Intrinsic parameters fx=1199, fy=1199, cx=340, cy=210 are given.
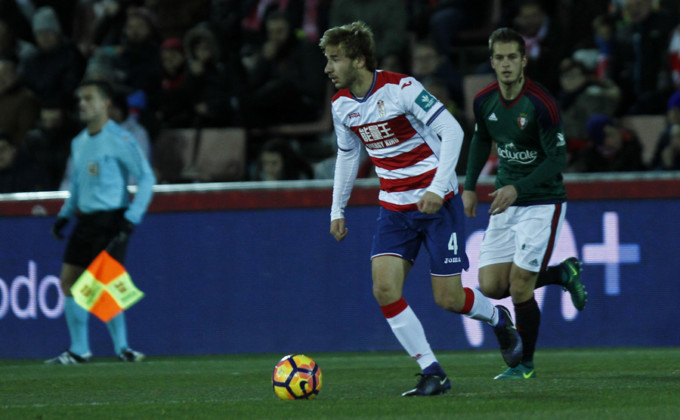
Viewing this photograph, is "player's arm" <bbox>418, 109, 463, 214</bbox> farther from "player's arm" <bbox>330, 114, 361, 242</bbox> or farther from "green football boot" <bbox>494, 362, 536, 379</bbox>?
"green football boot" <bbox>494, 362, 536, 379</bbox>

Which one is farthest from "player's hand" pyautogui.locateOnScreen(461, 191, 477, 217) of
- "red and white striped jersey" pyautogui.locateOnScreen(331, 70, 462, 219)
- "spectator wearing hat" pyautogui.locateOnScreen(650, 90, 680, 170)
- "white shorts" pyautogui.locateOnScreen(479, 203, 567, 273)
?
"spectator wearing hat" pyautogui.locateOnScreen(650, 90, 680, 170)

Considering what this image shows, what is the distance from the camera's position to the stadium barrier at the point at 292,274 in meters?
10.0

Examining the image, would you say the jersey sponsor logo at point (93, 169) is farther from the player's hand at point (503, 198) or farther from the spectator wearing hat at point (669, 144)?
the spectator wearing hat at point (669, 144)

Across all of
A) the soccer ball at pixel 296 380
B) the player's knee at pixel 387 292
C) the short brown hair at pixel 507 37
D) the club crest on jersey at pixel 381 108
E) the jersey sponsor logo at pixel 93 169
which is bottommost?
the soccer ball at pixel 296 380

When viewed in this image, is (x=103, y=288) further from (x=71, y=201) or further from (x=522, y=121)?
(x=522, y=121)

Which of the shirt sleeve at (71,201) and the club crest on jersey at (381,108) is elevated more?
the club crest on jersey at (381,108)

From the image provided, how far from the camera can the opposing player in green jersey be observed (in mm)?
7137

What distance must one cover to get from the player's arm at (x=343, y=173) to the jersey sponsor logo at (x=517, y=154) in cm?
103

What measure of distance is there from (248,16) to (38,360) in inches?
228

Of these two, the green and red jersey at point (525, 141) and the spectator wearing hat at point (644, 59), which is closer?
the green and red jersey at point (525, 141)

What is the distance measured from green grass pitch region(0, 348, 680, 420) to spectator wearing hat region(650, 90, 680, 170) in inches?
71.8

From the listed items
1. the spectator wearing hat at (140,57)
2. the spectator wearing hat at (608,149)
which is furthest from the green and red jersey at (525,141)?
the spectator wearing hat at (140,57)

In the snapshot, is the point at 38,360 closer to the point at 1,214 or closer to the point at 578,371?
the point at 1,214

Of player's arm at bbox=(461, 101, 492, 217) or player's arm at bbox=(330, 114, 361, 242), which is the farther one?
player's arm at bbox=(461, 101, 492, 217)
